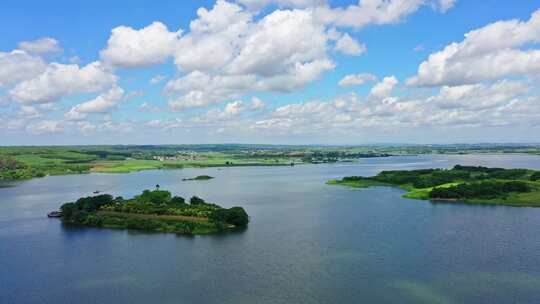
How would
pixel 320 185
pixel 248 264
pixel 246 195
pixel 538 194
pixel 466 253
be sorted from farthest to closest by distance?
pixel 320 185, pixel 246 195, pixel 538 194, pixel 466 253, pixel 248 264

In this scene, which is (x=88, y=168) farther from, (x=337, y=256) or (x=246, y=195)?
(x=337, y=256)

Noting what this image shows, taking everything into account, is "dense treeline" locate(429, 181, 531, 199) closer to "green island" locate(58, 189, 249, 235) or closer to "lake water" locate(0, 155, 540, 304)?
"lake water" locate(0, 155, 540, 304)

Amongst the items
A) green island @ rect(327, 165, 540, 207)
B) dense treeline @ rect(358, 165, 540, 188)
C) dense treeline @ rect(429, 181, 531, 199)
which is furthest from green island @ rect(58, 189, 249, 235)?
dense treeline @ rect(358, 165, 540, 188)

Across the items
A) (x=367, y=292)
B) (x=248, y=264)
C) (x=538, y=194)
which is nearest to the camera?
(x=367, y=292)

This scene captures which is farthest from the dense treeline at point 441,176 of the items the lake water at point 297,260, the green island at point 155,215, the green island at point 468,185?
the green island at point 155,215

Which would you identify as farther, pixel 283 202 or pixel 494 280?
pixel 283 202

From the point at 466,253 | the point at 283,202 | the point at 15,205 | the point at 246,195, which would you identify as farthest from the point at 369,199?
the point at 15,205

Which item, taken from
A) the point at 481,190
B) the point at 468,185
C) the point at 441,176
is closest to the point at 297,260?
the point at 481,190
